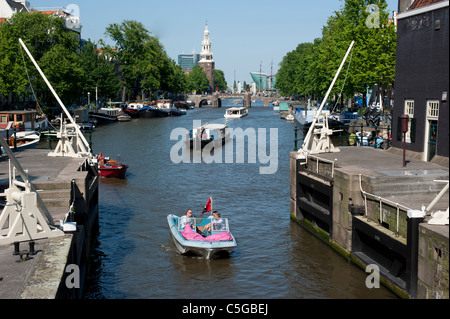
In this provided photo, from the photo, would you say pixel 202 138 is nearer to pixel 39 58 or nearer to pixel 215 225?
pixel 39 58

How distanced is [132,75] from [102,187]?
101m

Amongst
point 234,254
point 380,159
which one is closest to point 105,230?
point 234,254

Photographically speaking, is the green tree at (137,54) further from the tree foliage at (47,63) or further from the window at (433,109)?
the window at (433,109)

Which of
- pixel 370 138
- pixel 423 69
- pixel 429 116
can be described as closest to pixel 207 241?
pixel 429 116

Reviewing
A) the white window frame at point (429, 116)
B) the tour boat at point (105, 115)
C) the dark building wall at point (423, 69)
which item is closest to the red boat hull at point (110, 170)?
the dark building wall at point (423, 69)

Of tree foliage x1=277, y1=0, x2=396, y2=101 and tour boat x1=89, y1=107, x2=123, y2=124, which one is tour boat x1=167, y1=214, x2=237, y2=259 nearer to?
tree foliage x1=277, y1=0, x2=396, y2=101

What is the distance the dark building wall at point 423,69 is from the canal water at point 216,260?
7.11 meters

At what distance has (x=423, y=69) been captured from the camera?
26188mm

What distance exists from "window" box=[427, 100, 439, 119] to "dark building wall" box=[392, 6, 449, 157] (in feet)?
0.75

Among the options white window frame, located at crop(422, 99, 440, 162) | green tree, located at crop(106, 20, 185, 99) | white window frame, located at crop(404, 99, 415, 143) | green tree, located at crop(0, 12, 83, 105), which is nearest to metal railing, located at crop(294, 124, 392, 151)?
white window frame, located at crop(404, 99, 415, 143)

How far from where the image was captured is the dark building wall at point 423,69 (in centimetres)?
2441

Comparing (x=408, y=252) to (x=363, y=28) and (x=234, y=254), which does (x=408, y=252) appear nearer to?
(x=234, y=254)

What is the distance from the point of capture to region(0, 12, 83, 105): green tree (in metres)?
75.6

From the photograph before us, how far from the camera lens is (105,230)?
87.2 ft
